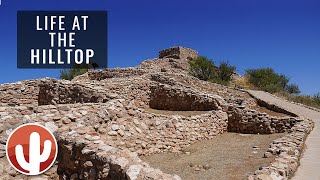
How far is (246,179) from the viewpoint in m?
5.68

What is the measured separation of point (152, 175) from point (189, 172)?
105 inches

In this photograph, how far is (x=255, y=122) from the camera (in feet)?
38.7

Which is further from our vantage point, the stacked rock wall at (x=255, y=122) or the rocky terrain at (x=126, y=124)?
the stacked rock wall at (x=255, y=122)

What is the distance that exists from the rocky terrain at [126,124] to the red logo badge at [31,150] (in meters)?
0.15

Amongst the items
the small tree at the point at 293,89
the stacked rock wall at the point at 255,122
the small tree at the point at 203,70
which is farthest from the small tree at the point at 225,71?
the stacked rock wall at the point at 255,122

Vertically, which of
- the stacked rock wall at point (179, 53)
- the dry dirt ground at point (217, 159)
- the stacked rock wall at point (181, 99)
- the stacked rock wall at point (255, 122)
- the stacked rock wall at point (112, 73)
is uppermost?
the stacked rock wall at point (179, 53)

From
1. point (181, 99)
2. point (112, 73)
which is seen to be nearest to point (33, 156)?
point (181, 99)

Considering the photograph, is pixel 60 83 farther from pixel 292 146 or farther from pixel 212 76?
pixel 212 76

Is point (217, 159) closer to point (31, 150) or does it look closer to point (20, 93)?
point (31, 150)

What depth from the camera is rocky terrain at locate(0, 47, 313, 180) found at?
5.07 metres

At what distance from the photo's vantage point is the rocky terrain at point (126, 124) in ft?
16.6

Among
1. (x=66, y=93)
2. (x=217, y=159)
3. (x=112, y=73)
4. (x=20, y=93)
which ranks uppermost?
(x=112, y=73)

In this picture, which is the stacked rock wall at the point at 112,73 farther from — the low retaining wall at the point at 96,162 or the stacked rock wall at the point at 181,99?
the low retaining wall at the point at 96,162

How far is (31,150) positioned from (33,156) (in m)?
0.10
